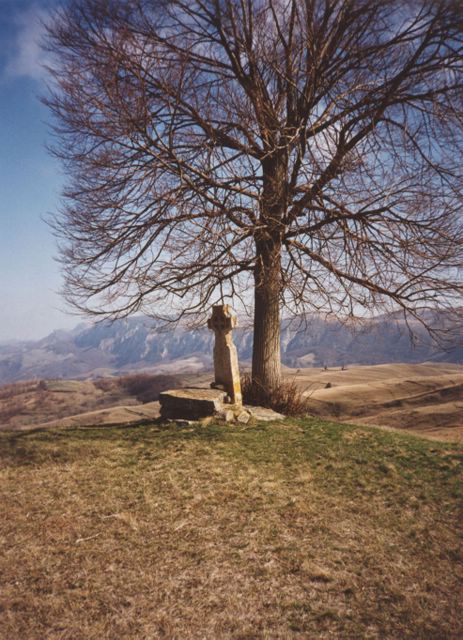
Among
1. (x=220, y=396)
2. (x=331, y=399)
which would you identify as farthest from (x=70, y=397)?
(x=220, y=396)

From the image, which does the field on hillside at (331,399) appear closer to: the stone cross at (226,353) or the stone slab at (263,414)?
the stone slab at (263,414)

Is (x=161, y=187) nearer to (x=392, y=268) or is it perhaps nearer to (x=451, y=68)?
(x=392, y=268)

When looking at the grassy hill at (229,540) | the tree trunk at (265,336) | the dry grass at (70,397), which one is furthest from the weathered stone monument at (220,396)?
the dry grass at (70,397)

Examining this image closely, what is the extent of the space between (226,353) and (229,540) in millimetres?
5749

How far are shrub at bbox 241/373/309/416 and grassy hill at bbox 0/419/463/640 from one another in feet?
9.30

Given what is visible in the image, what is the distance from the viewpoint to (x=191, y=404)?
907 cm

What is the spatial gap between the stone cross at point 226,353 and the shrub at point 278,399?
0.88 meters

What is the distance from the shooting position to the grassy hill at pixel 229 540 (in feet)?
10.8

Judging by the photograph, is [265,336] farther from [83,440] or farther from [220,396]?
[83,440]

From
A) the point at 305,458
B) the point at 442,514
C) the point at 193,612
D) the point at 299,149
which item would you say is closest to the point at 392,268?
the point at 299,149

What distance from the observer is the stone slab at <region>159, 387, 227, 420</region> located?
896cm

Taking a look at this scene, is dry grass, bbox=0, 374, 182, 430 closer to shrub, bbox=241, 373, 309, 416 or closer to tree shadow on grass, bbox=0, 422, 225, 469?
shrub, bbox=241, 373, 309, 416

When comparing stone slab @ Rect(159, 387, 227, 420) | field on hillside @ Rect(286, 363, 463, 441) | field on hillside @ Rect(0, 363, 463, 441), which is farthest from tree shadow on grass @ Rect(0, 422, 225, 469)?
field on hillside @ Rect(286, 363, 463, 441)

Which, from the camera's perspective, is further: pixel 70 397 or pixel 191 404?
pixel 70 397
